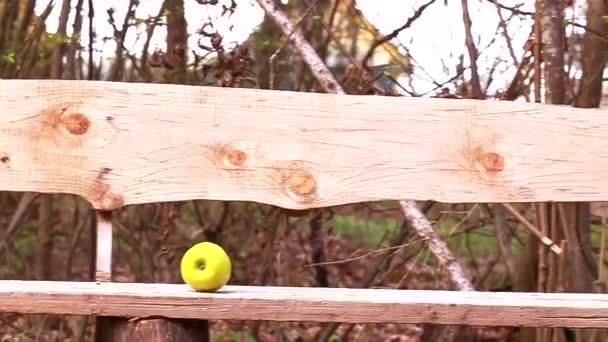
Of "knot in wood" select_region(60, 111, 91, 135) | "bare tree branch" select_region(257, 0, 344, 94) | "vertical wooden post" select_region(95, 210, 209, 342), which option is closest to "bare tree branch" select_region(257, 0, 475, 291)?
"bare tree branch" select_region(257, 0, 344, 94)

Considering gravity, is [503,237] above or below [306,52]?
below

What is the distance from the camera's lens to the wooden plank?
2.58 meters

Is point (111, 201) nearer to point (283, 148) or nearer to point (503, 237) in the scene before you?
point (283, 148)

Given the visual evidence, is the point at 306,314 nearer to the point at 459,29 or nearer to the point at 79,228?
the point at 459,29

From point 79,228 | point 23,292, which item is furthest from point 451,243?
point 23,292

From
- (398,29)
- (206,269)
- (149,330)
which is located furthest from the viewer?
(398,29)

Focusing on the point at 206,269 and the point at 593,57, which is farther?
the point at 593,57

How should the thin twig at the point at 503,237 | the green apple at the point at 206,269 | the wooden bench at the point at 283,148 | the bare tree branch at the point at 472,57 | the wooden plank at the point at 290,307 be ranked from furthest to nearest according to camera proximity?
1. the thin twig at the point at 503,237
2. the bare tree branch at the point at 472,57
3. the wooden bench at the point at 283,148
4. the green apple at the point at 206,269
5. the wooden plank at the point at 290,307

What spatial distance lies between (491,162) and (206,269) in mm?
989

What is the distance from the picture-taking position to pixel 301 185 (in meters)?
→ 3.18

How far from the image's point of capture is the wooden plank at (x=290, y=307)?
2.58 meters

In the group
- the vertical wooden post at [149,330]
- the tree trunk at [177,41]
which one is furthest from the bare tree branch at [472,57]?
the vertical wooden post at [149,330]

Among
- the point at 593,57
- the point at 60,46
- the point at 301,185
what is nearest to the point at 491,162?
the point at 301,185

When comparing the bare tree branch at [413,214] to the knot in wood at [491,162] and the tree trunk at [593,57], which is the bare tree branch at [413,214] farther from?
the tree trunk at [593,57]
